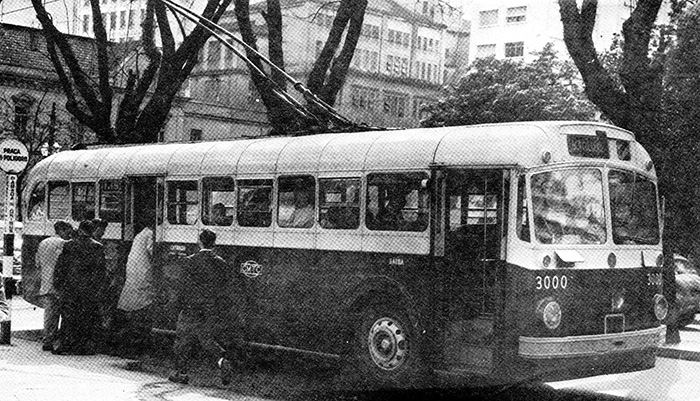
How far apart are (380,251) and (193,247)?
12.3 ft

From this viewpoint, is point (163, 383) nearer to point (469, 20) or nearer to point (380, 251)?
point (380, 251)

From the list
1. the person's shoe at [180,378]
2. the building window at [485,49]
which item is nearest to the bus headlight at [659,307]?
the person's shoe at [180,378]

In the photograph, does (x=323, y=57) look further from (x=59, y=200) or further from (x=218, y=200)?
(x=218, y=200)

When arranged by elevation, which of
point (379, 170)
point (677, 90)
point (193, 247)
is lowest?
point (193, 247)

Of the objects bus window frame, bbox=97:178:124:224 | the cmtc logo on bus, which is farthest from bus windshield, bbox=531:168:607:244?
the cmtc logo on bus

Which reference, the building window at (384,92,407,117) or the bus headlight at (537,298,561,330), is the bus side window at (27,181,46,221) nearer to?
the bus headlight at (537,298,561,330)

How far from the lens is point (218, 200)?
14492 mm

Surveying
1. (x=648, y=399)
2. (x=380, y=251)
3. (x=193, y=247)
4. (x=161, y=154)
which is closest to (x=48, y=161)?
(x=161, y=154)

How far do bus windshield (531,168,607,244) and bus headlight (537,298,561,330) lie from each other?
61cm

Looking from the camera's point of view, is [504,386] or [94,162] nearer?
[504,386]

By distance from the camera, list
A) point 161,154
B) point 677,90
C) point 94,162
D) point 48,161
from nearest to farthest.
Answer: point 161,154, point 94,162, point 48,161, point 677,90

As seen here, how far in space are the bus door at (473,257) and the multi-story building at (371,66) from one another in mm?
62989

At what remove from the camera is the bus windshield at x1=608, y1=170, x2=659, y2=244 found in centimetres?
1154

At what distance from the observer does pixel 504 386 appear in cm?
1194
